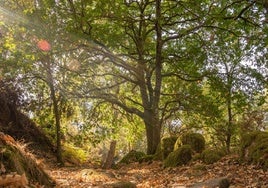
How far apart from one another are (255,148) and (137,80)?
35.1 feet

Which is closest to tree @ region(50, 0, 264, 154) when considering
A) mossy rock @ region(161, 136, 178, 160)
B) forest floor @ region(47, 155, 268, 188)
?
mossy rock @ region(161, 136, 178, 160)

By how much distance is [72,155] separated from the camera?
18375 millimetres

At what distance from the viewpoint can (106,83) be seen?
19.5 metres

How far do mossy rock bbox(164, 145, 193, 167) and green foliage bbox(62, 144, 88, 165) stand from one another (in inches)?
290

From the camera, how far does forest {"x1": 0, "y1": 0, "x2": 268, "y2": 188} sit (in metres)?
10.1

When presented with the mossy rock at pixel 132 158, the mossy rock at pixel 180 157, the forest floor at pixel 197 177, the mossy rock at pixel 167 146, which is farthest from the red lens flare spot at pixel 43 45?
the mossy rock at pixel 132 158

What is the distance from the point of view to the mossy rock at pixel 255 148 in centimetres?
834

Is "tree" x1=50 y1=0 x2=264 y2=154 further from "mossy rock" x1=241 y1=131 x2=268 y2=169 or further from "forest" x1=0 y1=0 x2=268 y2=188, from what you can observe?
"mossy rock" x1=241 y1=131 x2=268 y2=169

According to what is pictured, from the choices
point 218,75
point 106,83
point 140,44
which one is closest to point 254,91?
point 218,75

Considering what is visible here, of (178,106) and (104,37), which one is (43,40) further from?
(178,106)

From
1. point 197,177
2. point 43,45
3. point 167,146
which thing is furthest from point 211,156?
point 43,45

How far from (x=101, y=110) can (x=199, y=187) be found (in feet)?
43.1

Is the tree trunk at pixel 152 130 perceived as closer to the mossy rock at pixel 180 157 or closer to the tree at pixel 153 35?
the tree at pixel 153 35

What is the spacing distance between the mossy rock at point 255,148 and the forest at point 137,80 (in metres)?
0.03
